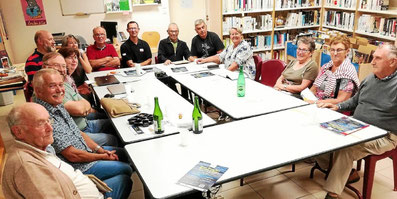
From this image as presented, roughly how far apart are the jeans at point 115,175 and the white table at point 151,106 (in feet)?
0.83

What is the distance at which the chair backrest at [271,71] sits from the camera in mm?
3975

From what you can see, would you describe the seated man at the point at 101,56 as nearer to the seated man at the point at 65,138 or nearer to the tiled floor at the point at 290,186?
the tiled floor at the point at 290,186

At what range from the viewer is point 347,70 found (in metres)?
3.03

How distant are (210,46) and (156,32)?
184cm

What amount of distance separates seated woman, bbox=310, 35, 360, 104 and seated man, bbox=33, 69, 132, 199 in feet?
6.65

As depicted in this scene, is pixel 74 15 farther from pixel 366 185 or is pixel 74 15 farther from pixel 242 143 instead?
pixel 366 185

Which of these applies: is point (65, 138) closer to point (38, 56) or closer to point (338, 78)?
point (38, 56)

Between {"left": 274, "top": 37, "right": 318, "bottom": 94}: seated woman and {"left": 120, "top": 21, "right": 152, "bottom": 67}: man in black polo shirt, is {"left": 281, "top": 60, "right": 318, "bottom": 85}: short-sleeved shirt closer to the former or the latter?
{"left": 274, "top": 37, "right": 318, "bottom": 94}: seated woman

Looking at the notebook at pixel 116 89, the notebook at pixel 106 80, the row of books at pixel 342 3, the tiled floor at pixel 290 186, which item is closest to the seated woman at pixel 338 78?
the tiled floor at pixel 290 186

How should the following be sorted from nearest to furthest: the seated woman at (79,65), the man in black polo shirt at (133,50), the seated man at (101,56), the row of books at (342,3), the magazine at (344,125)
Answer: the magazine at (344,125), the seated woman at (79,65), the seated man at (101,56), the man in black polo shirt at (133,50), the row of books at (342,3)

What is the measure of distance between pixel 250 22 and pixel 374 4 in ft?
7.06

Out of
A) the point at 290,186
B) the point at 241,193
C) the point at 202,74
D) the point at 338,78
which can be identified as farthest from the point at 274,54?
the point at 241,193

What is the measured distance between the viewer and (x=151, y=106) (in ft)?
9.78

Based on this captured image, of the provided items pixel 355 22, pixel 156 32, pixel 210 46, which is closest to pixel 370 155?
→ pixel 210 46
